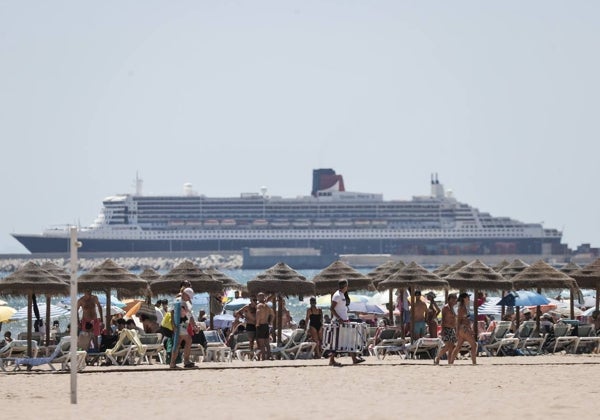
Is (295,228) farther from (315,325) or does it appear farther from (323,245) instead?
(315,325)

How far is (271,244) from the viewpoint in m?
151

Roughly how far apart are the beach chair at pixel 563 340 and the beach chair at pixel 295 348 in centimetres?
367

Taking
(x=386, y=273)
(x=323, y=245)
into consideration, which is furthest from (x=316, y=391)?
(x=323, y=245)

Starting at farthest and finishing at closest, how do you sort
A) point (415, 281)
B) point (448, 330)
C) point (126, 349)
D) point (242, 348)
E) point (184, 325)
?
1. point (415, 281)
2. point (242, 348)
3. point (126, 349)
4. point (448, 330)
5. point (184, 325)

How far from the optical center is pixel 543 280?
24406mm

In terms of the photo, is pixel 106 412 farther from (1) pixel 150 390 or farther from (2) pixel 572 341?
(2) pixel 572 341

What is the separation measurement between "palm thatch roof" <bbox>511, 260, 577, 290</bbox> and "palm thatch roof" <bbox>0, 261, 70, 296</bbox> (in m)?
7.54

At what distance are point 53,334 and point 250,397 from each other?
12.0 metres

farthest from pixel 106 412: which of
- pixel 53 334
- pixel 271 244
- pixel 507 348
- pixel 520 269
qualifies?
pixel 271 244

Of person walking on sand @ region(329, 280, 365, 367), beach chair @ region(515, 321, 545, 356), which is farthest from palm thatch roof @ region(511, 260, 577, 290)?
person walking on sand @ region(329, 280, 365, 367)

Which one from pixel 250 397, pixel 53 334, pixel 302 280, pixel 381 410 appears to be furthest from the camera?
pixel 53 334

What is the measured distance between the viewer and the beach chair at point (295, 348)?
20.1m

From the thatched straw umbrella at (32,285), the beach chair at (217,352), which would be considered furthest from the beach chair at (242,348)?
the thatched straw umbrella at (32,285)

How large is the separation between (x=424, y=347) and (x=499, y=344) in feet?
4.88
